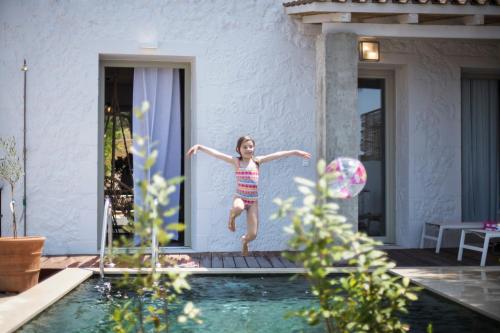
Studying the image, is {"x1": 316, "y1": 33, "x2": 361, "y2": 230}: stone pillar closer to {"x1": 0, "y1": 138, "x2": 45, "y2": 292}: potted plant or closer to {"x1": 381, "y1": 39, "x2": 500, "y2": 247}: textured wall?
{"x1": 381, "y1": 39, "x2": 500, "y2": 247}: textured wall

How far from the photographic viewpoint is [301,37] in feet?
27.6

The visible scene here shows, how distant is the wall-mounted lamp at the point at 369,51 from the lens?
8133 millimetres

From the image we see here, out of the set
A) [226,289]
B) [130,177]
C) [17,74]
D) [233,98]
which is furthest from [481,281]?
[17,74]

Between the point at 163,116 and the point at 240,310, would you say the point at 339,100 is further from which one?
the point at 240,310

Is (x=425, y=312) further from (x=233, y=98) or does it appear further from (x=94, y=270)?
(x=233, y=98)

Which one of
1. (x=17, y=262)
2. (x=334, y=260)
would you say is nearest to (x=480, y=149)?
(x=17, y=262)

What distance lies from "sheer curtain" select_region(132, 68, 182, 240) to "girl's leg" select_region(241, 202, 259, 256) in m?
1.63

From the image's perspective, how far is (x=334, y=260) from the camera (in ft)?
7.62

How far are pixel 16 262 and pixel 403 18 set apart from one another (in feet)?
16.0

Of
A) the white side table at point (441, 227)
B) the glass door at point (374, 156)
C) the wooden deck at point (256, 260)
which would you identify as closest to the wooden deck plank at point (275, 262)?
the wooden deck at point (256, 260)

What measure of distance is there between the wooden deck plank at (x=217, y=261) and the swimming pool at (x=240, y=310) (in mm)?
688

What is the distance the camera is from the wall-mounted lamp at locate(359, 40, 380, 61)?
8133mm

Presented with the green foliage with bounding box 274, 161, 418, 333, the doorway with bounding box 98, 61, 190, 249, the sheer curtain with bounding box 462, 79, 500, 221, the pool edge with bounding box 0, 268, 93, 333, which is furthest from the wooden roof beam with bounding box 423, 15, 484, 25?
the green foliage with bounding box 274, 161, 418, 333

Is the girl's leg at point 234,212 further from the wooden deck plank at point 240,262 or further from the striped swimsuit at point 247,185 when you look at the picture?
the wooden deck plank at point 240,262
